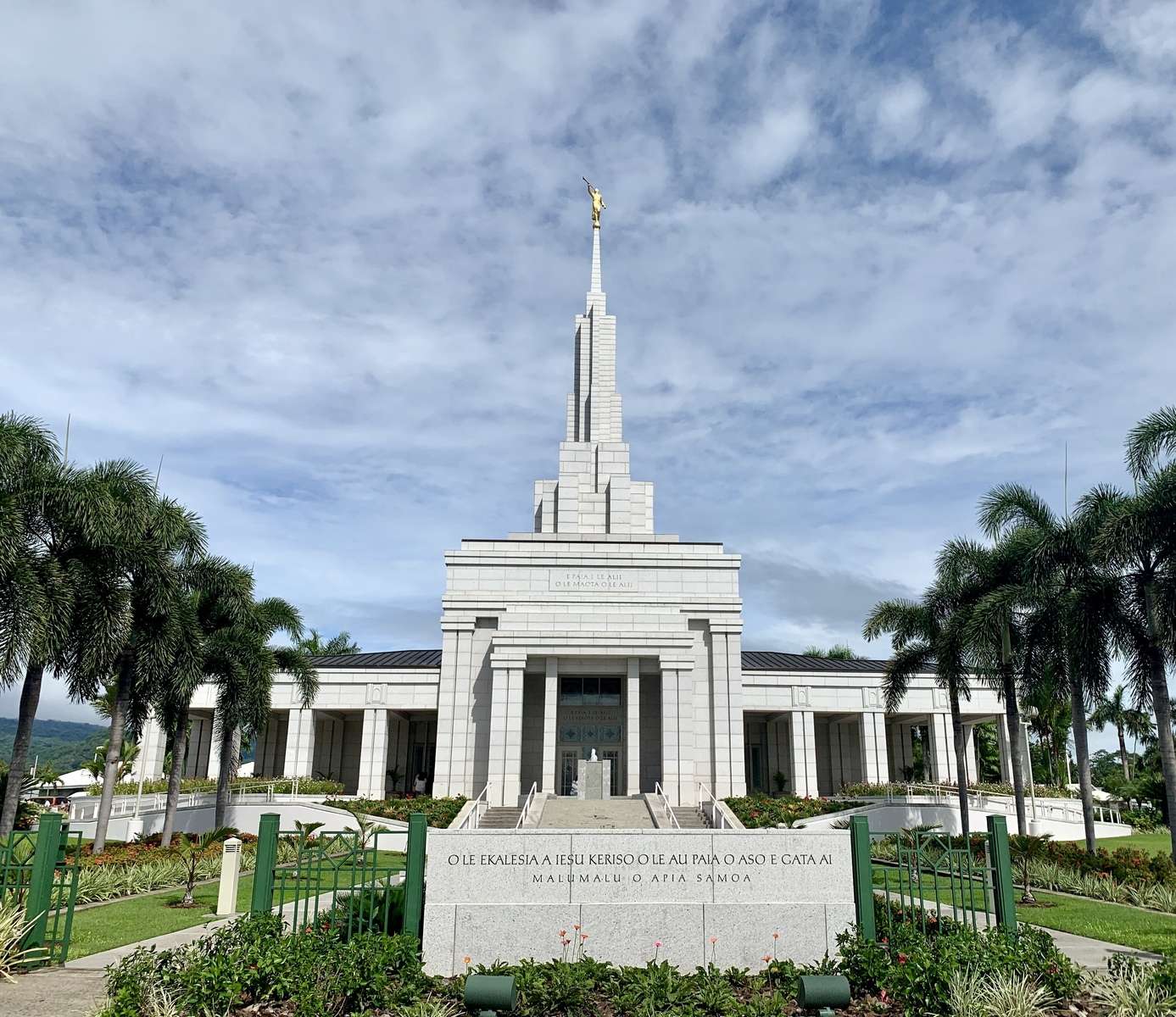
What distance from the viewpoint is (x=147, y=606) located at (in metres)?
26.5

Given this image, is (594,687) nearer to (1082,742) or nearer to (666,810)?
(666,810)

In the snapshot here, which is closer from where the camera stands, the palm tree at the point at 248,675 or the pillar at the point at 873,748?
the palm tree at the point at 248,675

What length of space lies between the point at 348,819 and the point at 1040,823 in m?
27.9

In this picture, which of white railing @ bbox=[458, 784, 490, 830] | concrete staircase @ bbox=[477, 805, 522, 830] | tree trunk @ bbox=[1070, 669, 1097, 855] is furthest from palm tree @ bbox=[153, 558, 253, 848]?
tree trunk @ bbox=[1070, 669, 1097, 855]

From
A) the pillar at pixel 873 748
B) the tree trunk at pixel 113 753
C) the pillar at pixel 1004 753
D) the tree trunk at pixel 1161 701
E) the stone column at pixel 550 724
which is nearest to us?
the tree trunk at pixel 1161 701

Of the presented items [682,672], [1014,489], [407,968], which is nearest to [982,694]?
[682,672]

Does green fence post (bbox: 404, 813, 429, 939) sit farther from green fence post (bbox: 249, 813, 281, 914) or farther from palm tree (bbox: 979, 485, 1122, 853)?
palm tree (bbox: 979, 485, 1122, 853)

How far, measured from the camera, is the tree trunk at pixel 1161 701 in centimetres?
2362

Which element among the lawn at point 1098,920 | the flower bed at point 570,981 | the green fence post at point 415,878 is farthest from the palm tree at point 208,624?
the lawn at point 1098,920

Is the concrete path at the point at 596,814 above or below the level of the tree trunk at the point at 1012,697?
below

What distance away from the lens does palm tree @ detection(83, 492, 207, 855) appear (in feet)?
81.9

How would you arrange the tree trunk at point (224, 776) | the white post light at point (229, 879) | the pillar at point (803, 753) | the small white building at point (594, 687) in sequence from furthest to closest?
the pillar at point (803, 753), the small white building at point (594, 687), the tree trunk at point (224, 776), the white post light at point (229, 879)

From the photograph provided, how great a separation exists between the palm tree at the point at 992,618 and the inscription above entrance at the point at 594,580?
1502cm

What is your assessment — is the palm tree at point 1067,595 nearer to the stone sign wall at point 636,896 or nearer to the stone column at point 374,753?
the stone sign wall at point 636,896
